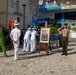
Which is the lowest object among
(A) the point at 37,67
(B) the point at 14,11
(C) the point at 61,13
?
(A) the point at 37,67

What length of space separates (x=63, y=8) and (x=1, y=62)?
125 ft

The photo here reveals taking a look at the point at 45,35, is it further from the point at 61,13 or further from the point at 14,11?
the point at 61,13

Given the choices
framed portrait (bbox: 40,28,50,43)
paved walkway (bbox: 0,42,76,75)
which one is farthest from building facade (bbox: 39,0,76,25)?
paved walkway (bbox: 0,42,76,75)

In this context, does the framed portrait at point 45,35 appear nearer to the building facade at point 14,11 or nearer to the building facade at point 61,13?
the building facade at point 14,11

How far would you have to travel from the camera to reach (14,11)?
117ft

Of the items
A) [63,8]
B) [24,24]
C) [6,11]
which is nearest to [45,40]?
[6,11]

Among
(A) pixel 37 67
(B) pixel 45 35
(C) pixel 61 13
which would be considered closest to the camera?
(A) pixel 37 67

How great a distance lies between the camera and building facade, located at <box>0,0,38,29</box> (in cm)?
3284

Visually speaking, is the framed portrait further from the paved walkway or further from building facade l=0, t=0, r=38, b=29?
building facade l=0, t=0, r=38, b=29

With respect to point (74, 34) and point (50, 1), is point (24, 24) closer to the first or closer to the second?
point (74, 34)

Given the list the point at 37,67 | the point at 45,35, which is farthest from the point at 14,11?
the point at 37,67

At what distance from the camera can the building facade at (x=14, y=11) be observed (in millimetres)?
32838

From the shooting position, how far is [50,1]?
53.5 m

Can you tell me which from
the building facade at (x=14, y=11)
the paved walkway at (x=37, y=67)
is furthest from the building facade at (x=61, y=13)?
the paved walkway at (x=37, y=67)
